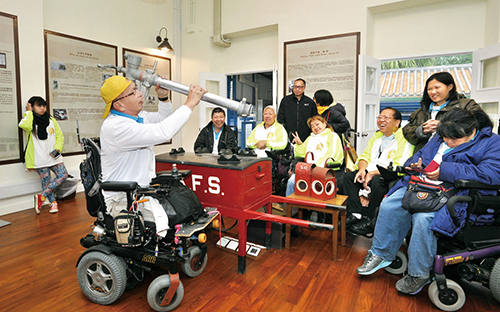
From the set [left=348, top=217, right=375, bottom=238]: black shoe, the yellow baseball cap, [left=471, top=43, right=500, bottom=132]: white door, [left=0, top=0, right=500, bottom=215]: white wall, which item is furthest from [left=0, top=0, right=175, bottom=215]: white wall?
[left=471, top=43, right=500, bottom=132]: white door

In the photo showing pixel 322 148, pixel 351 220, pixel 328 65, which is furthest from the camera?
pixel 328 65

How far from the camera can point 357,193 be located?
305 centimetres

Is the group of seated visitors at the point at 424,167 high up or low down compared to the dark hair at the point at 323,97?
down

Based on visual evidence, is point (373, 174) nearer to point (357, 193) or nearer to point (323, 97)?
point (357, 193)

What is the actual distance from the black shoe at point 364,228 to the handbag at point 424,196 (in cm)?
81

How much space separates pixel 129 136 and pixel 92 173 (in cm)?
39

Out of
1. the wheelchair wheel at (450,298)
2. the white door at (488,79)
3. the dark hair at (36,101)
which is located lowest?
the wheelchair wheel at (450,298)

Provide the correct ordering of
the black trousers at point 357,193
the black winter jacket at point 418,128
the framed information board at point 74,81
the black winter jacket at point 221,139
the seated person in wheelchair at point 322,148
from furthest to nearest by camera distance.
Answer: the framed information board at point 74,81
the black winter jacket at point 221,139
the seated person in wheelchair at point 322,148
the black trousers at point 357,193
the black winter jacket at point 418,128

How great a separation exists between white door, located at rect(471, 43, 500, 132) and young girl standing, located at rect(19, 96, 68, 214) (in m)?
5.49

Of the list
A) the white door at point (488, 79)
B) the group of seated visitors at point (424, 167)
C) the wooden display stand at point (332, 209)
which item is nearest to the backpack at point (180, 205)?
the wooden display stand at point (332, 209)

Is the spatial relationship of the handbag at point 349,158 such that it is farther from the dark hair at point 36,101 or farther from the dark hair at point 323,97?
the dark hair at point 36,101

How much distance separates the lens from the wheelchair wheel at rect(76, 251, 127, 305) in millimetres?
1841

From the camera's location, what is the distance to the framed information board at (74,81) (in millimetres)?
4570

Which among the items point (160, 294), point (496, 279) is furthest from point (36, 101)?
point (496, 279)
